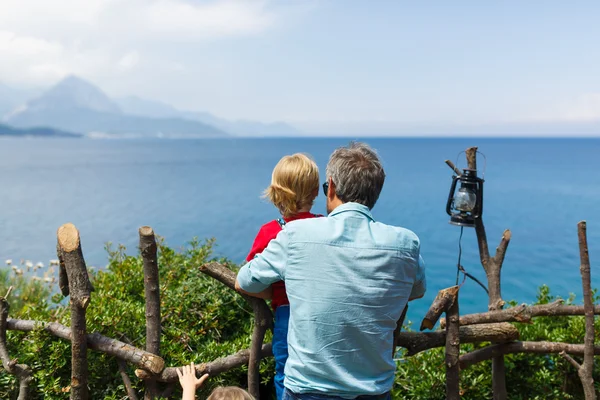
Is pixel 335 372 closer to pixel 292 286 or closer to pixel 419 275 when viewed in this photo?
pixel 292 286

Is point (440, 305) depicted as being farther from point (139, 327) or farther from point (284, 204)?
point (139, 327)

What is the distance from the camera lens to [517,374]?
4.17 metres

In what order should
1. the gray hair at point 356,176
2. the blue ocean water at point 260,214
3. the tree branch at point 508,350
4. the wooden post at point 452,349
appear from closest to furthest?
the gray hair at point 356,176 → the wooden post at point 452,349 → the tree branch at point 508,350 → the blue ocean water at point 260,214

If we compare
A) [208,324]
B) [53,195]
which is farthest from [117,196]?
[208,324]

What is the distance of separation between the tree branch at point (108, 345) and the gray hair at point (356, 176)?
1.57 metres

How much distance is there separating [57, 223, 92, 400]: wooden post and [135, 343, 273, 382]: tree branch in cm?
34

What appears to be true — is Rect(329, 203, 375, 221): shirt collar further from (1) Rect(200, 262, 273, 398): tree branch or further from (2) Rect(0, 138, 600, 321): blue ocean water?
(2) Rect(0, 138, 600, 321): blue ocean water

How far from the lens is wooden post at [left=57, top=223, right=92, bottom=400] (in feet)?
9.91

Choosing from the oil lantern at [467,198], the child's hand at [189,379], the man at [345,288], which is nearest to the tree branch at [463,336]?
the oil lantern at [467,198]

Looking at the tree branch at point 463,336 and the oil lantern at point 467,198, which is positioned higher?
the oil lantern at point 467,198

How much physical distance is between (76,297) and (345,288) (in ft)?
5.48

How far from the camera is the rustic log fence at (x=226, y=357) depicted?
3051mm

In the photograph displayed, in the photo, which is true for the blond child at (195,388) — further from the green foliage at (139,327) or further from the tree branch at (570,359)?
the tree branch at (570,359)

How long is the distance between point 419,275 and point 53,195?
134ft
